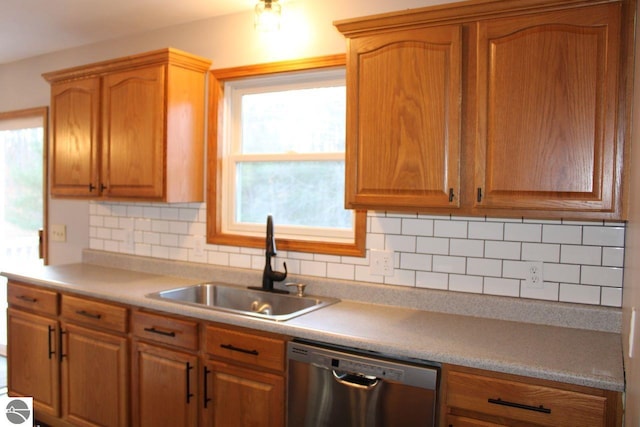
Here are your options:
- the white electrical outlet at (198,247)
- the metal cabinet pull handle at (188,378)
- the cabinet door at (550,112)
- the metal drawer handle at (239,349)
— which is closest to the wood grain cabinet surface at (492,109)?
the cabinet door at (550,112)

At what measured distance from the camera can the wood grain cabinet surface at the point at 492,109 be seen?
1.78 meters

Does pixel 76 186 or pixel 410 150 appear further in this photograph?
pixel 76 186

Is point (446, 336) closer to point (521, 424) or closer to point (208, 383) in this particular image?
point (521, 424)

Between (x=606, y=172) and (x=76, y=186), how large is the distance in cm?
300

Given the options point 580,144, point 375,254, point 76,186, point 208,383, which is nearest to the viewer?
point 580,144

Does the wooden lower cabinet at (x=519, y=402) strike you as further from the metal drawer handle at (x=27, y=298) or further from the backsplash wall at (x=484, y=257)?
the metal drawer handle at (x=27, y=298)

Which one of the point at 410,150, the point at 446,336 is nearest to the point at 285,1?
the point at 410,150

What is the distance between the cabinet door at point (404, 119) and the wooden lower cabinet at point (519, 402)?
68 centimetres

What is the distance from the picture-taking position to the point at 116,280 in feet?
10.0

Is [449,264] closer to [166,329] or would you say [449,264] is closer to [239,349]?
[239,349]

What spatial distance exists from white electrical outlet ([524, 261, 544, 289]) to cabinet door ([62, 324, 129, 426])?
6.47 ft

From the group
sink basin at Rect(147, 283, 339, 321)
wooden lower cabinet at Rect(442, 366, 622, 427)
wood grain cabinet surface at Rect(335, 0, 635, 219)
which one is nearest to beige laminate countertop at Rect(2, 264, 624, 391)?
wooden lower cabinet at Rect(442, 366, 622, 427)

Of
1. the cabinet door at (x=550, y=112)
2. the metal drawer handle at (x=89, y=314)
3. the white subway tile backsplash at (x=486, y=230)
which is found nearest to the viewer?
the cabinet door at (x=550, y=112)

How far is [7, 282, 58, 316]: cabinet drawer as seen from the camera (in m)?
2.95
